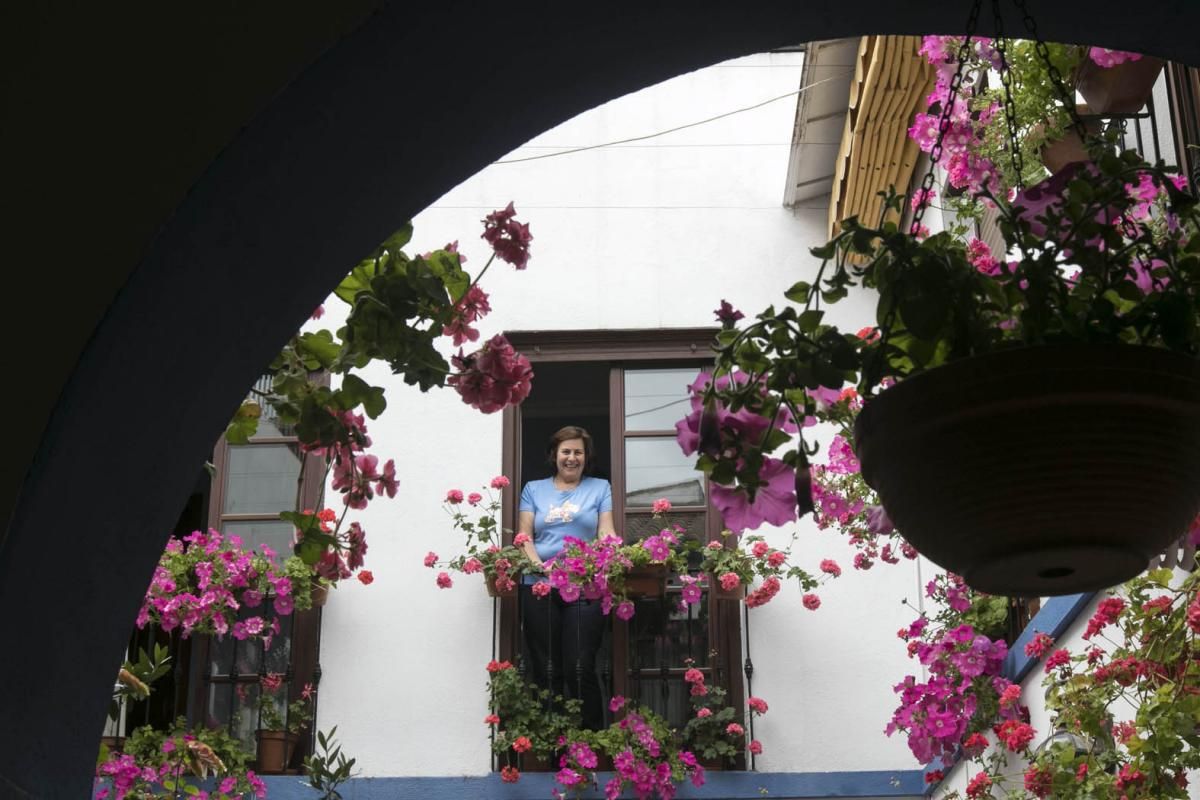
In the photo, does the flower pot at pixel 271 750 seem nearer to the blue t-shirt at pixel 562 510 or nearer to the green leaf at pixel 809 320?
the blue t-shirt at pixel 562 510

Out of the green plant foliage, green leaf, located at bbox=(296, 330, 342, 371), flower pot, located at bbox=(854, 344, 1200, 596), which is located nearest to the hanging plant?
flower pot, located at bbox=(854, 344, 1200, 596)

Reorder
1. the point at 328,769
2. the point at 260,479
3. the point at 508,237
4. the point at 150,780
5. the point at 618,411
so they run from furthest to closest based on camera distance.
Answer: the point at 618,411
the point at 260,479
the point at 328,769
the point at 150,780
the point at 508,237

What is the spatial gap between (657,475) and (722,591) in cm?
90

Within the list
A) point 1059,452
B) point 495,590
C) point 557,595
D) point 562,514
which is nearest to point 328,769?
point 495,590

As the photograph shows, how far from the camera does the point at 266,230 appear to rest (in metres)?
1.98

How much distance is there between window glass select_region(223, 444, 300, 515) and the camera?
27.6 ft

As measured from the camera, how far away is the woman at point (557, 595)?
7.94 meters

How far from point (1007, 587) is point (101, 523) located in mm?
1078

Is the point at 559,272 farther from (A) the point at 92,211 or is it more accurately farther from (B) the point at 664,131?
(A) the point at 92,211

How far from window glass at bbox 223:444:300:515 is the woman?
1.24 metres

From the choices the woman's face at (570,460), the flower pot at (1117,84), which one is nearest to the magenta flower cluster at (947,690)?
the flower pot at (1117,84)

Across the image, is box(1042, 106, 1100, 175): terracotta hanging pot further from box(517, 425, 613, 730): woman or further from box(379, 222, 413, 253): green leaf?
box(517, 425, 613, 730): woman

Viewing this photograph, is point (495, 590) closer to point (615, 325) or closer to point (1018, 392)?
point (615, 325)

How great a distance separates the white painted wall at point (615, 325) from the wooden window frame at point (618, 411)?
0.26 ft
